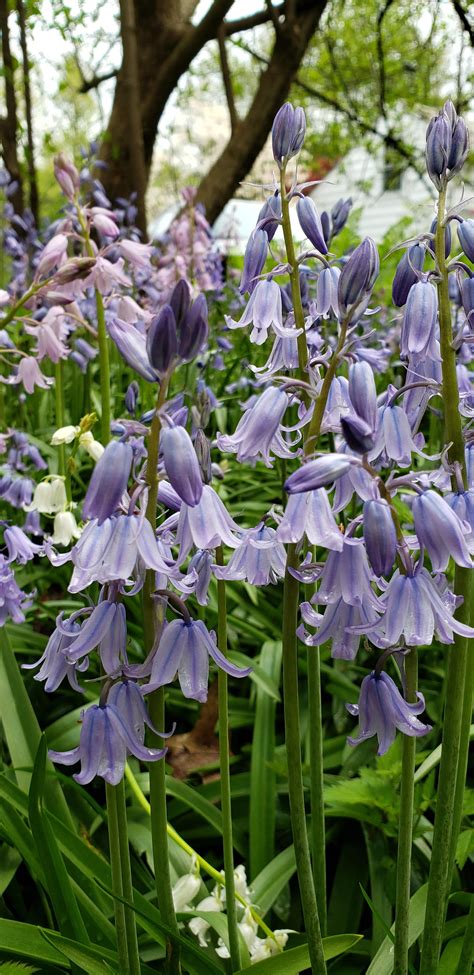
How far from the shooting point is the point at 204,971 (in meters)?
1.64

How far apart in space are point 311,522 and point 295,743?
374mm

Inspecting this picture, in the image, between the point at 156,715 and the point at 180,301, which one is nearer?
the point at 180,301

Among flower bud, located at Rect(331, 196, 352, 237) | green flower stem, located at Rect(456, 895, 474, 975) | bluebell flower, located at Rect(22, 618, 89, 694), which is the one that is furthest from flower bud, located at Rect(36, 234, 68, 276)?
green flower stem, located at Rect(456, 895, 474, 975)

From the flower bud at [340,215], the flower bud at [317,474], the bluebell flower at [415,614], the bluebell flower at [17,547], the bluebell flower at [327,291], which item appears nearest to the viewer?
the flower bud at [317,474]

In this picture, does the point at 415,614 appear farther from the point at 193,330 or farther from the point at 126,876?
the point at 126,876

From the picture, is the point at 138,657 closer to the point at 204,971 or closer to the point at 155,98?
the point at 204,971

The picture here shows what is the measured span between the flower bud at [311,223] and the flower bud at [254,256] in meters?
0.07

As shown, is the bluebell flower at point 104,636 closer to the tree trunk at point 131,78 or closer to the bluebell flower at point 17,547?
the bluebell flower at point 17,547

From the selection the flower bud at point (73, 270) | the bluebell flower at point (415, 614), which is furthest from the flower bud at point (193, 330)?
the flower bud at point (73, 270)

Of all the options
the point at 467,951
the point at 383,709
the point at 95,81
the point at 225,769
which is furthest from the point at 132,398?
the point at 95,81

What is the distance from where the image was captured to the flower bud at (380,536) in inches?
41.6

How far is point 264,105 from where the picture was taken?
8547mm

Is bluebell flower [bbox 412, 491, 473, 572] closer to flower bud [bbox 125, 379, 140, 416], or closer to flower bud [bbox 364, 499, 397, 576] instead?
flower bud [bbox 364, 499, 397, 576]

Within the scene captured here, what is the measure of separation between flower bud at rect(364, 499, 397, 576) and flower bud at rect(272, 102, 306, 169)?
26.8 inches
